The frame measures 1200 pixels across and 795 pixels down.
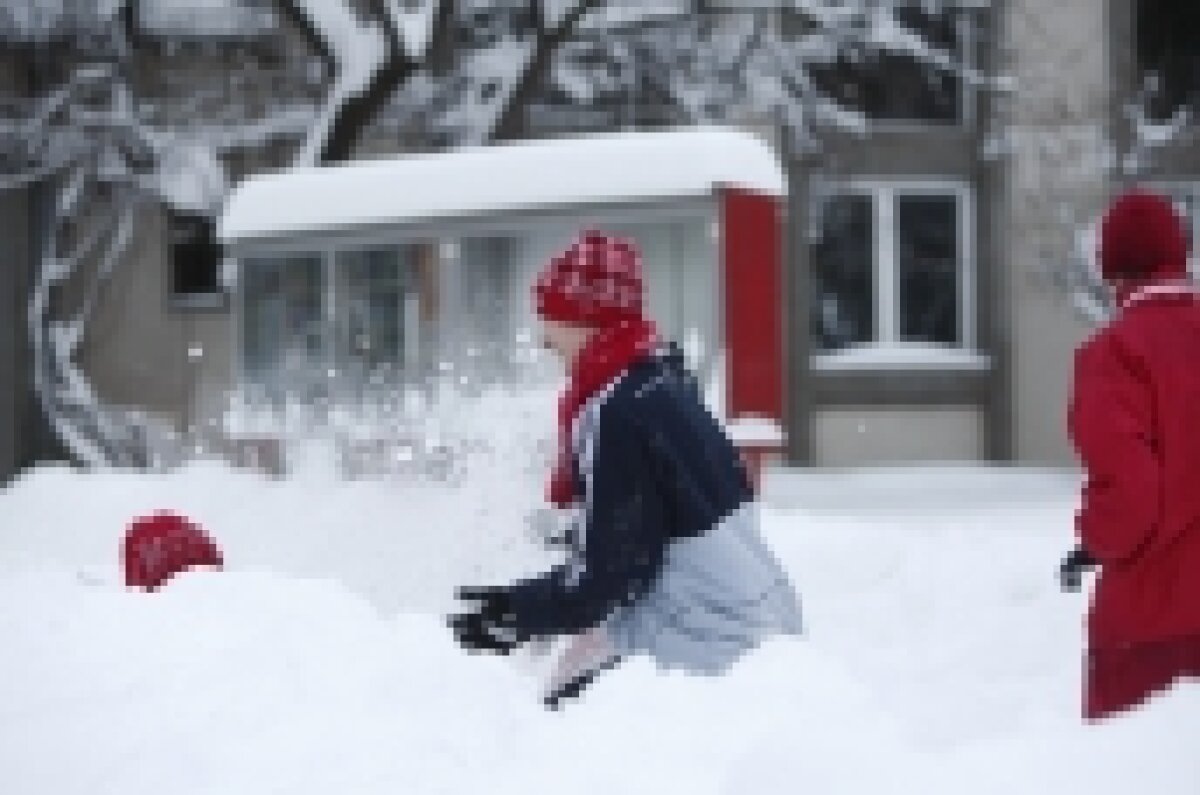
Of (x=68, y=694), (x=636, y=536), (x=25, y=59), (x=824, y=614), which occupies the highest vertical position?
(x=25, y=59)

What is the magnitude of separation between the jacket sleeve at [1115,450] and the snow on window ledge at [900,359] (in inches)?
625

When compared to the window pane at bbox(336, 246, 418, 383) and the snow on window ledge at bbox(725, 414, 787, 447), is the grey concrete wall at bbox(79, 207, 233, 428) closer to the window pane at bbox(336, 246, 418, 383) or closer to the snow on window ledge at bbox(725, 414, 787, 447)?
the window pane at bbox(336, 246, 418, 383)

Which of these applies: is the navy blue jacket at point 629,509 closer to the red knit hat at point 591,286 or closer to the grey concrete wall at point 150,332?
the red knit hat at point 591,286

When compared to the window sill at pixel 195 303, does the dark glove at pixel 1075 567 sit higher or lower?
higher

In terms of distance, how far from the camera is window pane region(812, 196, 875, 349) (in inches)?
776

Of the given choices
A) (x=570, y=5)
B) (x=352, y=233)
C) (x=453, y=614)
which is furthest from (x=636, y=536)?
(x=570, y=5)

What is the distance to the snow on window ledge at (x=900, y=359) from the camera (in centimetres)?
1931

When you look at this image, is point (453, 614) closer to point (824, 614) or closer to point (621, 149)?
point (824, 614)

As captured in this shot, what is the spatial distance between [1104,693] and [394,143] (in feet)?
50.7

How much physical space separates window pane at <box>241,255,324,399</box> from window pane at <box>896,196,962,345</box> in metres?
8.99

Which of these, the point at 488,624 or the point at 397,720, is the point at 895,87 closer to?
the point at 488,624

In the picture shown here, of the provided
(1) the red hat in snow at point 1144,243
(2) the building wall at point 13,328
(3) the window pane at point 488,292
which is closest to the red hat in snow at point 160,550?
(1) the red hat in snow at point 1144,243

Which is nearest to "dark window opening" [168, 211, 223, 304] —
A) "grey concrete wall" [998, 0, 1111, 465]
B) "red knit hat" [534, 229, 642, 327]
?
"grey concrete wall" [998, 0, 1111, 465]

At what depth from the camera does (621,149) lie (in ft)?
35.8
